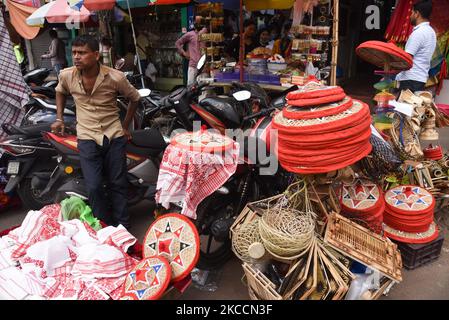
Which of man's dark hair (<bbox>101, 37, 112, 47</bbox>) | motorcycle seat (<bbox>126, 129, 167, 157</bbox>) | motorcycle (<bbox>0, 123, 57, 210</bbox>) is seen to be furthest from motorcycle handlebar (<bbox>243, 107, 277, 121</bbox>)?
man's dark hair (<bbox>101, 37, 112, 47</bbox>)

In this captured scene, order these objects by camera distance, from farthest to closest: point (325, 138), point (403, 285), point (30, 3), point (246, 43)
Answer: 1. point (30, 3)
2. point (246, 43)
3. point (403, 285)
4. point (325, 138)

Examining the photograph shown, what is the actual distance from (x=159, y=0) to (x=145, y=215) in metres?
3.46

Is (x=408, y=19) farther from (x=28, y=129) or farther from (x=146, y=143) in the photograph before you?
(x=28, y=129)

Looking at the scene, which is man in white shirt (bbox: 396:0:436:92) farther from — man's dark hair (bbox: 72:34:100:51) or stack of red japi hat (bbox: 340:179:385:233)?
→ man's dark hair (bbox: 72:34:100:51)

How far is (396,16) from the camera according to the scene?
20.3ft

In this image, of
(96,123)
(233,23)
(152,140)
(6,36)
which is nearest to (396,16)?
(233,23)

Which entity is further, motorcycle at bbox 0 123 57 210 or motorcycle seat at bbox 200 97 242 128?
motorcycle at bbox 0 123 57 210

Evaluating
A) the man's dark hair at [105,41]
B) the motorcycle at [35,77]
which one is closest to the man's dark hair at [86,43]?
the motorcycle at [35,77]

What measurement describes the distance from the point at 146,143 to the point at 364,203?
2.06 m

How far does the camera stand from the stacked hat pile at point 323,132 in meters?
2.14

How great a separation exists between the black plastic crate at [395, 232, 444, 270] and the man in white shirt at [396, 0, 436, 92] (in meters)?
2.22

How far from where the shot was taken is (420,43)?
4.06 m

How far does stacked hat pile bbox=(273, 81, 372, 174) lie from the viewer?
2137 millimetres

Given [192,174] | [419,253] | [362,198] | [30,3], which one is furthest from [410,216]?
[30,3]
